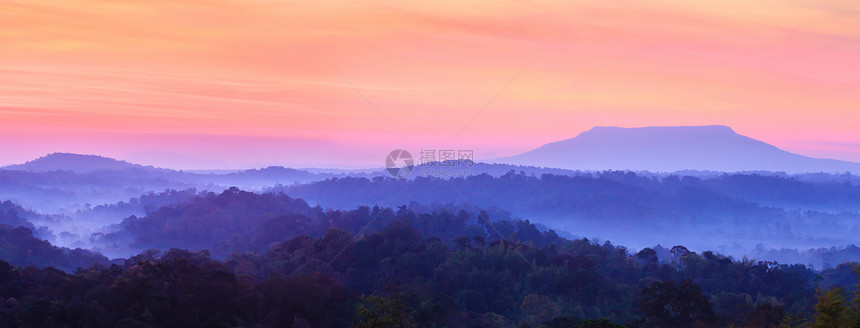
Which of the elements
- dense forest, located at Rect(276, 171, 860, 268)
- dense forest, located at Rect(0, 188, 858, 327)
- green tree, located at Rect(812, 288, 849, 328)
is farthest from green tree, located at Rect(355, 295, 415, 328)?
dense forest, located at Rect(276, 171, 860, 268)

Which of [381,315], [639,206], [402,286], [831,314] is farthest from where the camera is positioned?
[639,206]

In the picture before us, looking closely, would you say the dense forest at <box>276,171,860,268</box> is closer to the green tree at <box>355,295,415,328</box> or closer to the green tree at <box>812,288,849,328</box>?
the green tree at <box>812,288,849,328</box>

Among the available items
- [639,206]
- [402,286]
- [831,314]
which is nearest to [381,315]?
[831,314]

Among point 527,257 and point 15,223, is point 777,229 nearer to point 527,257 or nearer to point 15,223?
point 527,257

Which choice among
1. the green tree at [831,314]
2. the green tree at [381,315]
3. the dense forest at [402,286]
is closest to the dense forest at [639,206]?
the dense forest at [402,286]

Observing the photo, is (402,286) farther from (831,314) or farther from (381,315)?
(831,314)

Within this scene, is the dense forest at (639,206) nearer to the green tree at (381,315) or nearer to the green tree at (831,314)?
the green tree at (831,314)

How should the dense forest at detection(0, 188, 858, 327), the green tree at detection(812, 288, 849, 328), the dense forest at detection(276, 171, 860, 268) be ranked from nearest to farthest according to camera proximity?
the green tree at detection(812, 288, 849, 328) < the dense forest at detection(0, 188, 858, 327) < the dense forest at detection(276, 171, 860, 268)

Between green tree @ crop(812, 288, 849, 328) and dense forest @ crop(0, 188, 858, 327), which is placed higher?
green tree @ crop(812, 288, 849, 328)

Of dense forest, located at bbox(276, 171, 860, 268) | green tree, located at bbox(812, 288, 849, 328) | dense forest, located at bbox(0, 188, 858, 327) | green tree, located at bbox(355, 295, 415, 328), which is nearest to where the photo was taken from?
green tree, located at bbox(812, 288, 849, 328)

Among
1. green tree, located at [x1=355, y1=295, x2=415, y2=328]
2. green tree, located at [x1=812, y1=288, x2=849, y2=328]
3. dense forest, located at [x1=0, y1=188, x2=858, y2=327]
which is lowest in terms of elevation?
dense forest, located at [x1=0, y1=188, x2=858, y2=327]
